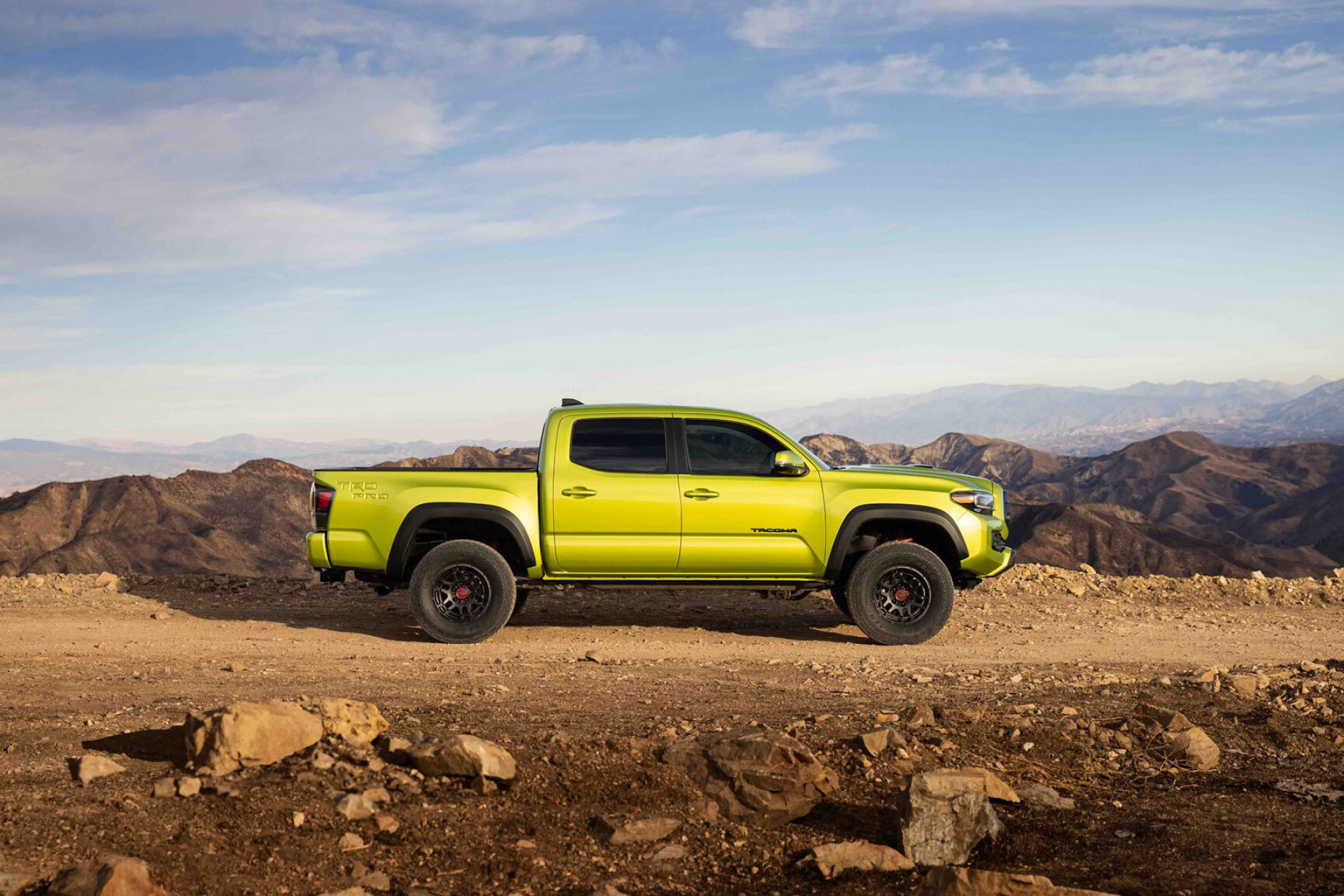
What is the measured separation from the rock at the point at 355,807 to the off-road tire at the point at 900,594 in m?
5.37

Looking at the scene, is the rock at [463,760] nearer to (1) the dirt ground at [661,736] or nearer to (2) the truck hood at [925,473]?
(1) the dirt ground at [661,736]

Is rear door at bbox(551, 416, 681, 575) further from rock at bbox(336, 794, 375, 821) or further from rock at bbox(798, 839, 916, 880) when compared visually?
rock at bbox(798, 839, 916, 880)

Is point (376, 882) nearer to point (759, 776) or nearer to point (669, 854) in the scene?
point (669, 854)

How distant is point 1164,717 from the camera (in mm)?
6590

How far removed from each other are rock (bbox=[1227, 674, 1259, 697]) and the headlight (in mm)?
2657

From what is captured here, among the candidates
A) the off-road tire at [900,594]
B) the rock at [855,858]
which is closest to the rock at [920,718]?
the rock at [855,858]

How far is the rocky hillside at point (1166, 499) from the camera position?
6756 cm

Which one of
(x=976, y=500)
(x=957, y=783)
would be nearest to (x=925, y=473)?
(x=976, y=500)

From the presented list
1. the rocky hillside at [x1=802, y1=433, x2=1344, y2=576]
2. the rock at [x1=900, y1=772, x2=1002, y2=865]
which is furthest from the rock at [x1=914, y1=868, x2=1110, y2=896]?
the rocky hillside at [x1=802, y1=433, x2=1344, y2=576]

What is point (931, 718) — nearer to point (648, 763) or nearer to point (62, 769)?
point (648, 763)

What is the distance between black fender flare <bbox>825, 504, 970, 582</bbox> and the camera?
9.41m

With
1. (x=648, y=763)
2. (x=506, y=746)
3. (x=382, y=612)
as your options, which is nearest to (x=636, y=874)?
(x=648, y=763)

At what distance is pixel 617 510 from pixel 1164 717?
4.69 meters

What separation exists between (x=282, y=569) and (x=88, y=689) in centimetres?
4983
